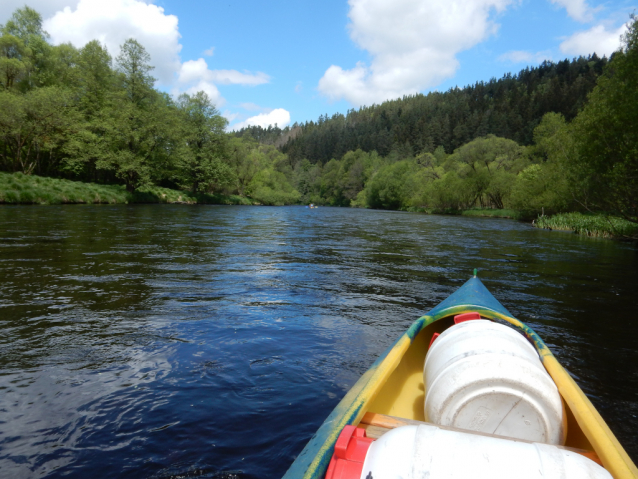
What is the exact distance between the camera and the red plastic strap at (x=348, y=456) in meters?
1.81

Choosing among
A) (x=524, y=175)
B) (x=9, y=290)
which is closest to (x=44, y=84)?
(x=9, y=290)

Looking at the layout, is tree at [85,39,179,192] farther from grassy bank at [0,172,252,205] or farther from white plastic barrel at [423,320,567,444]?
white plastic barrel at [423,320,567,444]

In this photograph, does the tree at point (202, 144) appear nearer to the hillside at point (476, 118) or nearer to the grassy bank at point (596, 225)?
the hillside at point (476, 118)

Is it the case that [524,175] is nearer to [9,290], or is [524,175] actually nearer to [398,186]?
[398,186]

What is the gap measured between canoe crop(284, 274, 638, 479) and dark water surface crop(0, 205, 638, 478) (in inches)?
27.4

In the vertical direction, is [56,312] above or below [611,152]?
below

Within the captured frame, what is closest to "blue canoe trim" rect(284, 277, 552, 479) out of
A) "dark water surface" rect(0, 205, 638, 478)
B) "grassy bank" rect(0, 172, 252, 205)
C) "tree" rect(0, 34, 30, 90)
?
"dark water surface" rect(0, 205, 638, 478)

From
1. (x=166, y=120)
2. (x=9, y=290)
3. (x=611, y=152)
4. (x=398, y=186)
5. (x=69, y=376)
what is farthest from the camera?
(x=398, y=186)

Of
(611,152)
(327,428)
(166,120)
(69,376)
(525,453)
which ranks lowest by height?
(69,376)

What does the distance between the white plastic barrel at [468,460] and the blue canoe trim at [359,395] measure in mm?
269

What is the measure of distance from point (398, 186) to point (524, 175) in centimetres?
3059

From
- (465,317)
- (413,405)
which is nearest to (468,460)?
(413,405)

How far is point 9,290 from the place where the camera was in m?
7.00

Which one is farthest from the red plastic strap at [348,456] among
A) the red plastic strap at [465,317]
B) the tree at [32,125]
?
the tree at [32,125]
